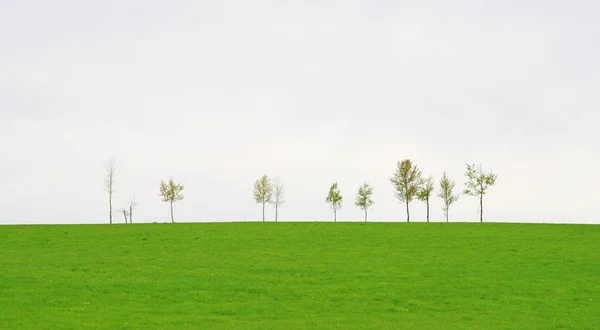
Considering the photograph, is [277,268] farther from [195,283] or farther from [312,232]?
[312,232]

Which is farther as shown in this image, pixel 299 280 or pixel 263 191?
pixel 263 191

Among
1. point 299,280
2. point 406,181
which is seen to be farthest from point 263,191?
point 299,280

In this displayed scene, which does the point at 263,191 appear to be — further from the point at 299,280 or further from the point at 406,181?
the point at 299,280

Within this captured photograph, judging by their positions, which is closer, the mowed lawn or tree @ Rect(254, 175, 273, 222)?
the mowed lawn

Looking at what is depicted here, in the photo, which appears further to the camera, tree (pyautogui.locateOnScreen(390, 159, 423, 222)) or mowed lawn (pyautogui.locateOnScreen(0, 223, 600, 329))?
tree (pyautogui.locateOnScreen(390, 159, 423, 222))

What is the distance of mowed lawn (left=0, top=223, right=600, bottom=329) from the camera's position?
1049 inches

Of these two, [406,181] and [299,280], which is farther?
[406,181]

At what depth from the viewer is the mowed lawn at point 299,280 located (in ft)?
87.4

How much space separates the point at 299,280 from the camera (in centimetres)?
3584

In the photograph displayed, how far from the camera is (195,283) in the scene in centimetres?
3400

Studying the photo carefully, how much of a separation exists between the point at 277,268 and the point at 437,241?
2269 cm

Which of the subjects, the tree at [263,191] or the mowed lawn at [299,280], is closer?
the mowed lawn at [299,280]

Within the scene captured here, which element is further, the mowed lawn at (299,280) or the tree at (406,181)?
the tree at (406,181)

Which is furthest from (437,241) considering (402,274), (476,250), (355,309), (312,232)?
(355,309)
